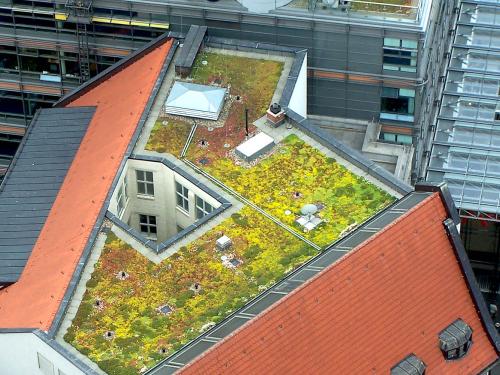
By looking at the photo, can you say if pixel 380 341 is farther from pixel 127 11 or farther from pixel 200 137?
pixel 127 11

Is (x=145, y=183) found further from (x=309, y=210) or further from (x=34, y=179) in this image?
(x=309, y=210)

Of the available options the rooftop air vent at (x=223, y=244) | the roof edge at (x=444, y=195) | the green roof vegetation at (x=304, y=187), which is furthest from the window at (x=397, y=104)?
the rooftop air vent at (x=223, y=244)

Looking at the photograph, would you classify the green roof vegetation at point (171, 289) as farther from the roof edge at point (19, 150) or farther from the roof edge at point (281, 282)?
the roof edge at point (19, 150)

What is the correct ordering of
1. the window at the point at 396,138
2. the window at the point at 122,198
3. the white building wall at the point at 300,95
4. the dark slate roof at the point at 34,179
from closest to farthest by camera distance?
the dark slate roof at the point at 34,179
the window at the point at 122,198
the white building wall at the point at 300,95
the window at the point at 396,138

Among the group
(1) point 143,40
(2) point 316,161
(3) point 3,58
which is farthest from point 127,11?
(2) point 316,161

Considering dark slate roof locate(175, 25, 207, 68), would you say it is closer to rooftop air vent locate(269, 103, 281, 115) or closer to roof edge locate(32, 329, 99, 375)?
rooftop air vent locate(269, 103, 281, 115)

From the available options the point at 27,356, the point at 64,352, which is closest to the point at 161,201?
the point at 27,356
